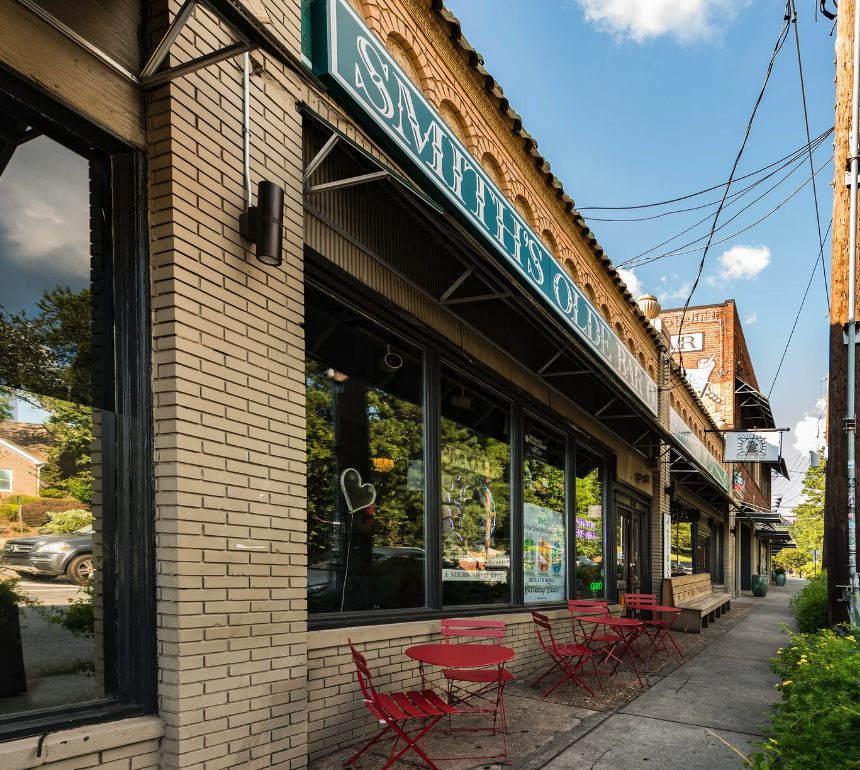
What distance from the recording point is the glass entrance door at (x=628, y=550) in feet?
43.6

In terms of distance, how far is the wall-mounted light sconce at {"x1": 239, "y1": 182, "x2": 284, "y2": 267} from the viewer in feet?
13.4

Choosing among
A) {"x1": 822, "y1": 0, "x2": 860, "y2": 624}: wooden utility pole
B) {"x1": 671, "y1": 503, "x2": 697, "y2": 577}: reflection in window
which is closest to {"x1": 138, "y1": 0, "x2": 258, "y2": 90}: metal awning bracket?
{"x1": 822, "y1": 0, "x2": 860, "y2": 624}: wooden utility pole

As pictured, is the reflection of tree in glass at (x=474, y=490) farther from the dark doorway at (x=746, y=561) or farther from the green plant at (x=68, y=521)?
the dark doorway at (x=746, y=561)

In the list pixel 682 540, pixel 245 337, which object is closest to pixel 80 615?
pixel 245 337

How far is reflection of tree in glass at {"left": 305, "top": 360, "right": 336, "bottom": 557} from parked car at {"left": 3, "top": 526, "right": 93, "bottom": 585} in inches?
74.8

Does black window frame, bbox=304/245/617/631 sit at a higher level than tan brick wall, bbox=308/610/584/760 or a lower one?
higher

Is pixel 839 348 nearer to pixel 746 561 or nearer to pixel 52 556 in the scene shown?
pixel 52 556

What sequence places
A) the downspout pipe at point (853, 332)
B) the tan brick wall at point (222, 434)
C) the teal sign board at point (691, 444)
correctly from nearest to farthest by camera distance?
1. the tan brick wall at point (222, 434)
2. the downspout pipe at point (853, 332)
3. the teal sign board at point (691, 444)

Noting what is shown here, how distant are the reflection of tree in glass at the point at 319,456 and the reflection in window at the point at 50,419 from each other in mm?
1877

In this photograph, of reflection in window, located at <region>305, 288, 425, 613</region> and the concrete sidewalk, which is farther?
reflection in window, located at <region>305, 288, 425, 613</region>

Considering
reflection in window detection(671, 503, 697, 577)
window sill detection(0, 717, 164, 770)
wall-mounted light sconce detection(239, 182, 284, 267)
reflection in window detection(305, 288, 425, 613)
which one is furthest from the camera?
reflection in window detection(671, 503, 697, 577)

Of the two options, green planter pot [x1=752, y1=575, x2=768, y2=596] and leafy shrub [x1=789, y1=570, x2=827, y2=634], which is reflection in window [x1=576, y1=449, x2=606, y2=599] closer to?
leafy shrub [x1=789, y1=570, x2=827, y2=634]

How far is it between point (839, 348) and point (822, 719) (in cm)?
512

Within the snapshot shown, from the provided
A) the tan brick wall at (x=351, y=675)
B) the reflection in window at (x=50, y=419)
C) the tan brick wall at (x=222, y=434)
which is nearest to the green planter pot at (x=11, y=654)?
the reflection in window at (x=50, y=419)
